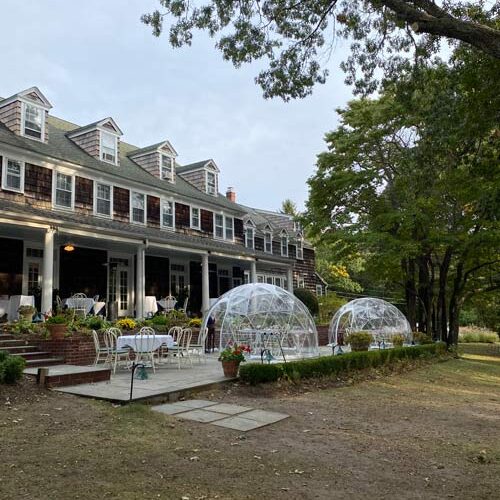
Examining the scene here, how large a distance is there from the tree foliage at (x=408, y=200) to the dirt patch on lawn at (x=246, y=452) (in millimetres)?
6032

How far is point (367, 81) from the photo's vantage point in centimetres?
1082

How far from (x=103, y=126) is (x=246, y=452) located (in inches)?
696

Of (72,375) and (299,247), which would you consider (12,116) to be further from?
(299,247)

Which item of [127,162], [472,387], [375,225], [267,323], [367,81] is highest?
[127,162]

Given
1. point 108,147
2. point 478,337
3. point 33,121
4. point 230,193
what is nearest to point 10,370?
point 33,121

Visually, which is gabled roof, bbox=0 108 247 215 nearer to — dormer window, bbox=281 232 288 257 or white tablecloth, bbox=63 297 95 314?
white tablecloth, bbox=63 297 95 314

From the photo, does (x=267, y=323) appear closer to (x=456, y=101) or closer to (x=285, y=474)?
(x=456, y=101)

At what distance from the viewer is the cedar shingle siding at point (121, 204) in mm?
20172

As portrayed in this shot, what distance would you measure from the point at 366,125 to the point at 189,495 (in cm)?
1850

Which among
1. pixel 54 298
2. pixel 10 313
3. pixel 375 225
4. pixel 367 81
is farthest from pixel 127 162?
Answer: pixel 367 81

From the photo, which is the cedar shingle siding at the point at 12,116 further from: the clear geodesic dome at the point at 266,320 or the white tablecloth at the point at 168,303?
the clear geodesic dome at the point at 266,320

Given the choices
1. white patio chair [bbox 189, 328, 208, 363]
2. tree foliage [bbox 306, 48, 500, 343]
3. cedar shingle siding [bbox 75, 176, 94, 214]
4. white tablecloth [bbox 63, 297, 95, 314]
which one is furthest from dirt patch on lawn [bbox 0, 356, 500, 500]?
cedar shingle siding [bbox 75, 176, 94, 214]

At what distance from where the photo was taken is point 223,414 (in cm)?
761

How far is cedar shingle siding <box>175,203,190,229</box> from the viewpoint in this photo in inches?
915
